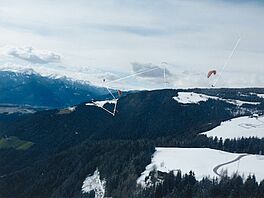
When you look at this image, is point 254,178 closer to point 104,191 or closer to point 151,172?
point 151,172

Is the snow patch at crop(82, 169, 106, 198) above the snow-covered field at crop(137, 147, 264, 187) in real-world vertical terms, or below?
below

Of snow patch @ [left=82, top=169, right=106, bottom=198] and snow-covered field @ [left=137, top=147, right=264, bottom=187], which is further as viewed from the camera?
snow patch @ [left=82, top=169, right=106, bottom=198]

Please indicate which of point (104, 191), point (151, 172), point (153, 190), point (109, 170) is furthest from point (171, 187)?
point (109, 170)

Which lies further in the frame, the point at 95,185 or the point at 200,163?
the point at 200,163

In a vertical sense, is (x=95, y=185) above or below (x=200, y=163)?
below

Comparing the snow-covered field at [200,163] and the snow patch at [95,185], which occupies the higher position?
the snow-covered field at [200,163]
